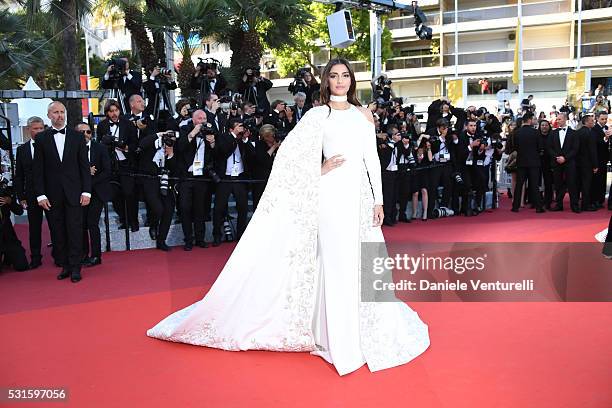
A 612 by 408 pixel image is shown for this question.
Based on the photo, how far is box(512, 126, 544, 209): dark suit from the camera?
1111 centimetres

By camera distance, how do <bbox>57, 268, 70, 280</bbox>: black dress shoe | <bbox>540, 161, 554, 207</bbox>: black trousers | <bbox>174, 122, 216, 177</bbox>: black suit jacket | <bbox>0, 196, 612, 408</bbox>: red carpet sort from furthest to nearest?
1. <bbox>540, 161, 554, 207</bbox>: black trousers
2. <bbox>174, 122, 216, 177</bbox>: black suit jacket
3. <bbox>57, 268, 70, 280</bbox>: black dress shoe
4. <bbox>0, 196, 612, 408</bbox>: red carpet

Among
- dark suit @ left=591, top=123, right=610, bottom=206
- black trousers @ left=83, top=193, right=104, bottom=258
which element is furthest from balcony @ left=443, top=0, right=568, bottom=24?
black trousers @ left=83, top=193, right=104, bottom=258

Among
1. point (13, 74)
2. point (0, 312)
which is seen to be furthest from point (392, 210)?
point (13, 74)

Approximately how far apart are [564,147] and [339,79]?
8.29 meters

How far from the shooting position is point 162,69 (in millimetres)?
9766

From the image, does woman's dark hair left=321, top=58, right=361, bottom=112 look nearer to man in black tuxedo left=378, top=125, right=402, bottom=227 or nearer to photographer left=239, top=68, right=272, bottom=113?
man in black tuxedo left=378, top=125, right=402, bottom=227

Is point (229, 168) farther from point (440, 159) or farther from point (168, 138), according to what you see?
point (440, 159)

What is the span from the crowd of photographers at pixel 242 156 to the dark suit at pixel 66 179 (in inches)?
26.9

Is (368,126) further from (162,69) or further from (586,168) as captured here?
(586,168)

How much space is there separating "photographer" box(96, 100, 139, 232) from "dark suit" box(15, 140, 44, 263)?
0.91 metres

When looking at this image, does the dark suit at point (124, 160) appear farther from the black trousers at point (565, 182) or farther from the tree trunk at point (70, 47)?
the black trousers at point (565, 182)

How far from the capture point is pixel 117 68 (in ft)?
32.1

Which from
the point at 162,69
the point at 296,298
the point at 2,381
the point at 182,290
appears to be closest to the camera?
the point at 2,381

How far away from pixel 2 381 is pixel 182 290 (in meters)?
2.37
